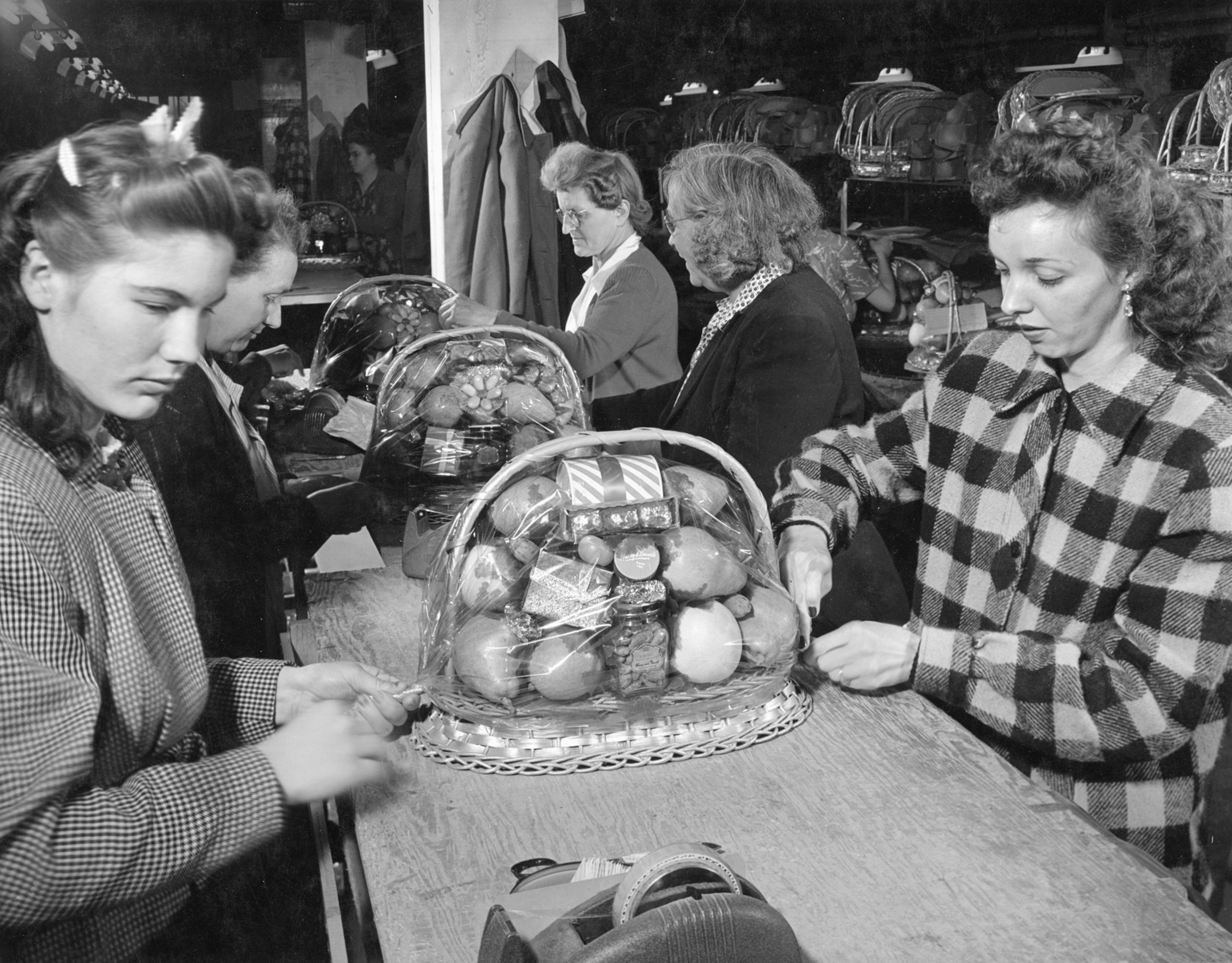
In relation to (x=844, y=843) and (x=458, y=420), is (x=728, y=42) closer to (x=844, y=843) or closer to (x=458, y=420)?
(x=458, y=420)

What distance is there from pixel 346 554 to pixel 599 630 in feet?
6.31

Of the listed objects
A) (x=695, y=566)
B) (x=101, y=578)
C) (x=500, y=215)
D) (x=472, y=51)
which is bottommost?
(x=695, y=566)

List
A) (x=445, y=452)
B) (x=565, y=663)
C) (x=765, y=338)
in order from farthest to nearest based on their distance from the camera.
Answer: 1. (x=765, y=338)
2. (x=445, y=452)
3. (x=565, y=663)

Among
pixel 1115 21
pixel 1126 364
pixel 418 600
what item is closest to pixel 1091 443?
pixel 1126 364

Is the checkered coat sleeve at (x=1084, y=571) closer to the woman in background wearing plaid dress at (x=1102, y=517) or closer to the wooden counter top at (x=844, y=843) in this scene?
the woman in background wearing plaid dress at (x=1102, y=517)

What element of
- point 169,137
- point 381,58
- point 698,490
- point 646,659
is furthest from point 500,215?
point 169,137

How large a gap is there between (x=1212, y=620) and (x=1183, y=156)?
1.45m

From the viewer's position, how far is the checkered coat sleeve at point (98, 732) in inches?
34.2

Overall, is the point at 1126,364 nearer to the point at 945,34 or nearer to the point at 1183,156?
the point at 1183,156

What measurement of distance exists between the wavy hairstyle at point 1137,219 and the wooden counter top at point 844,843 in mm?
631

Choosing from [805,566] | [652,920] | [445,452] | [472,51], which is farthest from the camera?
[472,51]

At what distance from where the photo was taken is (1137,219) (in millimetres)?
1524

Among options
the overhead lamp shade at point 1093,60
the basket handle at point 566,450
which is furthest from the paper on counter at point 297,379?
the overhead lamp shade at point 1093,60

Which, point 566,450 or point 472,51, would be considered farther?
point 472,51
